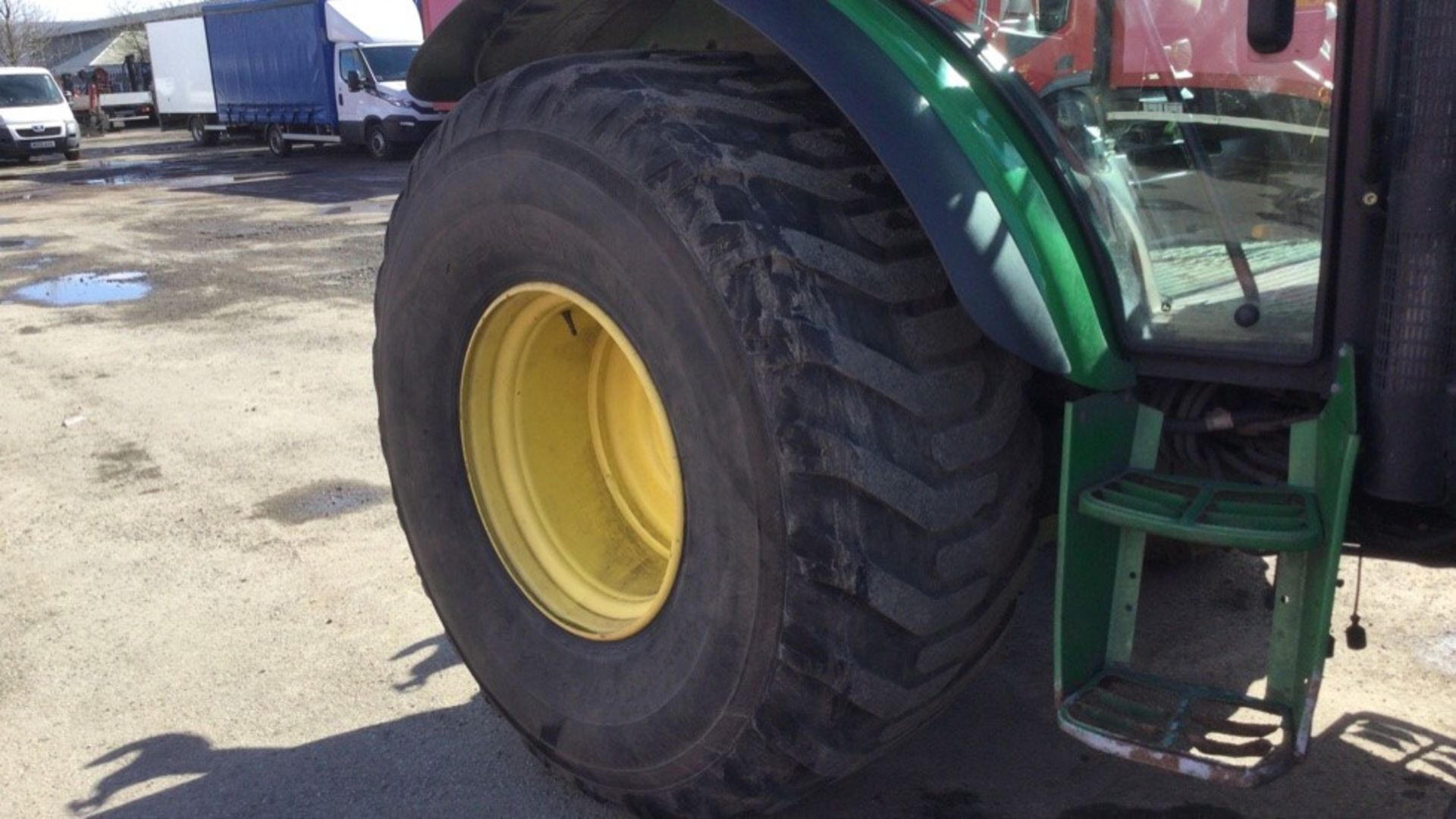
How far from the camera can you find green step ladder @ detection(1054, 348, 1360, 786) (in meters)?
1.99

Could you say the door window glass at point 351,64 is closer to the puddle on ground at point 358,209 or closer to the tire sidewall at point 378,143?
the tire sidewall at point 378,143

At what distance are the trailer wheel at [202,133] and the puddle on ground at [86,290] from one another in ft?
65.8

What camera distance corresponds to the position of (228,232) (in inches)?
539

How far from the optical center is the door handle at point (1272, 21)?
1938 mm

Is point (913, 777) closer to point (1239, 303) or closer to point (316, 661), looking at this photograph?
point (1239, 303)

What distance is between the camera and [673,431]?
7.79 ft

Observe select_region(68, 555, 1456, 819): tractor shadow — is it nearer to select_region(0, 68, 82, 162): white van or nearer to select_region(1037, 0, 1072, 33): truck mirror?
select_region(1037, 0, 1072, 33): truck mirror

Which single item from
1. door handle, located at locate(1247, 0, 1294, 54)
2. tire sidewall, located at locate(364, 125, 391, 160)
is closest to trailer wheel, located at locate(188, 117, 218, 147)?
tire sidewall, located at locate(364, 125, 391, 160)

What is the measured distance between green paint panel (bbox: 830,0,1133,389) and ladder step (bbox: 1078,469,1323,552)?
17cm

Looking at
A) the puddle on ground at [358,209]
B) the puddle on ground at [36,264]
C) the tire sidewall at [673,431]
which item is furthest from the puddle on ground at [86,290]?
the tire sidewall at [673,431]

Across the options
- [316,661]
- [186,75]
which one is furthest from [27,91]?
[316,661]

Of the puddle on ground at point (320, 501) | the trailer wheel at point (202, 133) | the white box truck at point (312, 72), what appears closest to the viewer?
the puddle on ground at point (320, 501)

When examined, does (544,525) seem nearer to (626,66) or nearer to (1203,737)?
(626,66)

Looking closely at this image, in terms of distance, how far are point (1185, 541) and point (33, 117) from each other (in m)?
26.7
